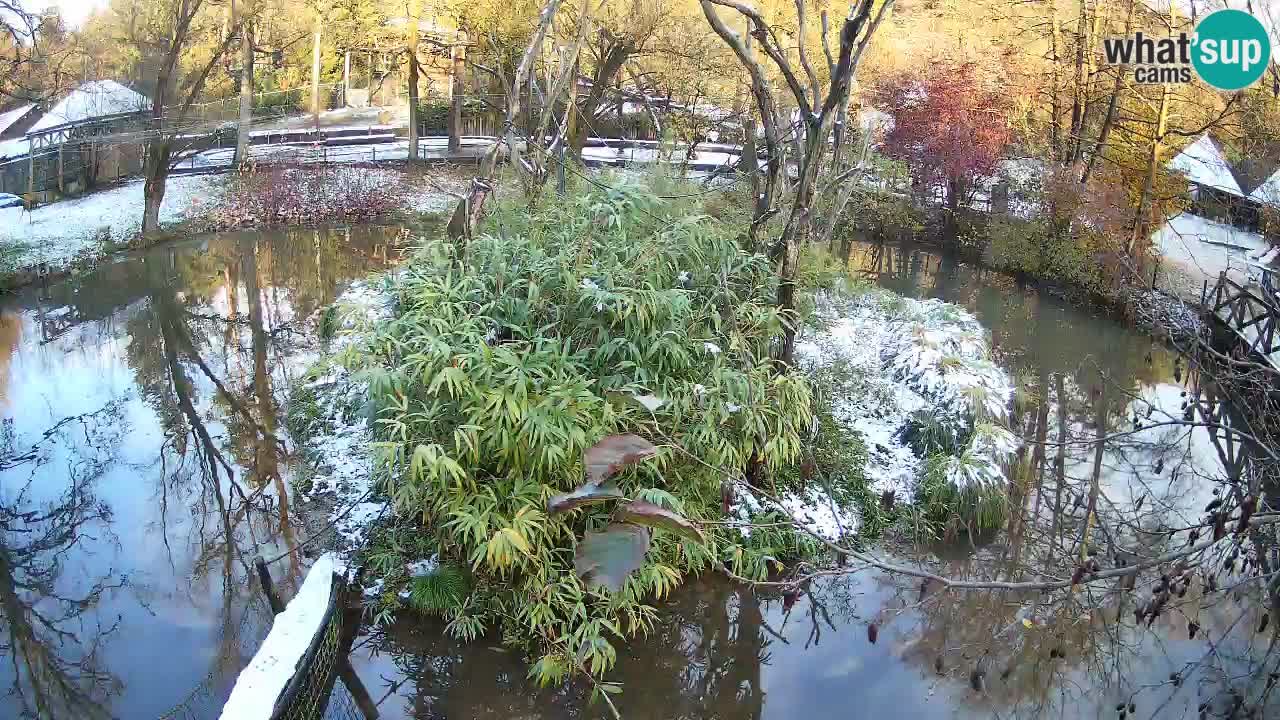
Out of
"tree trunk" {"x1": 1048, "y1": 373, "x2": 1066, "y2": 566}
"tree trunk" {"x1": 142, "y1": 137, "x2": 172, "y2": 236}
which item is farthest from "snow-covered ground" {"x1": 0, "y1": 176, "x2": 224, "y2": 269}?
"tree trunk" {"x1": 1048, "y1": 373, "x2": 1066, "y2": 566}

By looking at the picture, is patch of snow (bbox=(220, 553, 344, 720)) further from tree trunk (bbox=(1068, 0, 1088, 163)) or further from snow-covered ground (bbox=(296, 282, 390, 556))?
tree trunk (bbox=(1068, 0, 1088, 163))

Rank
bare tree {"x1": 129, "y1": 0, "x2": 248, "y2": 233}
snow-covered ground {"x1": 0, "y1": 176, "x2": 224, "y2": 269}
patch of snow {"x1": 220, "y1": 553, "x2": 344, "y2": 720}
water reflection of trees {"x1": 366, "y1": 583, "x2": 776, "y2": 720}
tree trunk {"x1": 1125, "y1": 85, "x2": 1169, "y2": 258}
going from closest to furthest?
patch of snow {"x1": 220, "y1": 553, "x2": 344, "y2": 720}, water reflection of trees {"x1": 366, "y1": 583, "x2": 776, "y2": 720}, tree trunk {"x1": 1125, "y1": 85, "x2": 1169, "y2": 258}, snow-covered ground {"x1": 0, "y1": 176, "x2": 224, "y2": 269}, bare tree {"x1": 129, "y1": 0, "x2": 248, "y2": 233}

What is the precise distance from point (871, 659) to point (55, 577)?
4612mm

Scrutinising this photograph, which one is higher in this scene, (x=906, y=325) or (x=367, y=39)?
(x=367, y=39)

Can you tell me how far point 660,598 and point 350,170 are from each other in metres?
12.0

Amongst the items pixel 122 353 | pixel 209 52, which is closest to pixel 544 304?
pixel 122 353

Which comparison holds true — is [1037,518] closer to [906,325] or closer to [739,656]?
[739,656]

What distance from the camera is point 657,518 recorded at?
60.9 inches

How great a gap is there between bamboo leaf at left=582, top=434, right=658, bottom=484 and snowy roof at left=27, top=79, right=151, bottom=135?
13910 mm

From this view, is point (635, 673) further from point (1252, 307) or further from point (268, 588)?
point (1252, 307)

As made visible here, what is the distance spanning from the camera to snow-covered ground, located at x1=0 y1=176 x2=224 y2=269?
11.2 m

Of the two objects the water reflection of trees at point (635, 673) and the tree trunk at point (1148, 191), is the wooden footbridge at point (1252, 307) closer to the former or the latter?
the water reflection of trees at point (635, 673)

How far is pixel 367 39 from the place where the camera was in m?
15.0

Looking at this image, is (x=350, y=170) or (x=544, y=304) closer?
(x=544, y=304)
